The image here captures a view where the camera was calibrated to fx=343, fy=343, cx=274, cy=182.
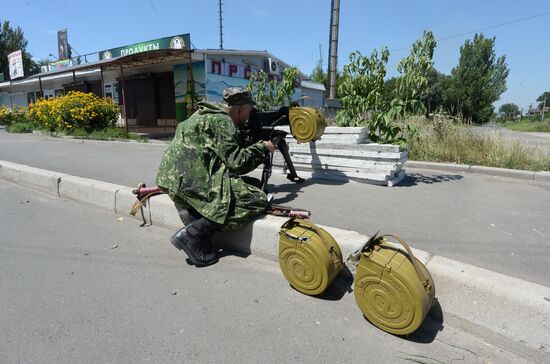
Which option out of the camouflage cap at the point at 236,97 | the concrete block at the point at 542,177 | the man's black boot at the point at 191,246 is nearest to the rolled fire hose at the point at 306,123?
the camouflage cap at the point at 236,97

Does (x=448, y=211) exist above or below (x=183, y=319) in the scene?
above

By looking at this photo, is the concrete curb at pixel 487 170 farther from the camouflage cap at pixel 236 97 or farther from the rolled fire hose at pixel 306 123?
the camouflage cap at pixel 236 97

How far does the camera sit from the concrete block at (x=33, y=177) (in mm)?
5630

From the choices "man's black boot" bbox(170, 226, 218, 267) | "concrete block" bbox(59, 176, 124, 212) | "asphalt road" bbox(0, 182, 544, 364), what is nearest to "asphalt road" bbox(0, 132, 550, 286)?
"concrete block" bbox(59, 176, 124, 212)

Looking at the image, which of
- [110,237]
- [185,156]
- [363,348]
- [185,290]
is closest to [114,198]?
[110,237]

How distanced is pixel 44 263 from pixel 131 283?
106 centimetres

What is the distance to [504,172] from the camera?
600 cm

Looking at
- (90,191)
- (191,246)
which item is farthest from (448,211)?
(90,191)

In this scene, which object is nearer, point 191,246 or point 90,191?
point 191,246

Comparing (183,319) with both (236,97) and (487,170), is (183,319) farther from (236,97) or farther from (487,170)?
(487,170)

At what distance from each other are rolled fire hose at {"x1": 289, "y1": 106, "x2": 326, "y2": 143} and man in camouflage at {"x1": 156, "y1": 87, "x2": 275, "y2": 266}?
1771 millimetres

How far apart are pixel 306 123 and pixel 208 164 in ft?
6.95

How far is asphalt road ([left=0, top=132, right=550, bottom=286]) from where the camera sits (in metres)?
2.94

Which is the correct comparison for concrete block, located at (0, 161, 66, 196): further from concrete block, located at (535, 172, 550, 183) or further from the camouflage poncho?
concrete block, located at (535, 172, 550, 183)
